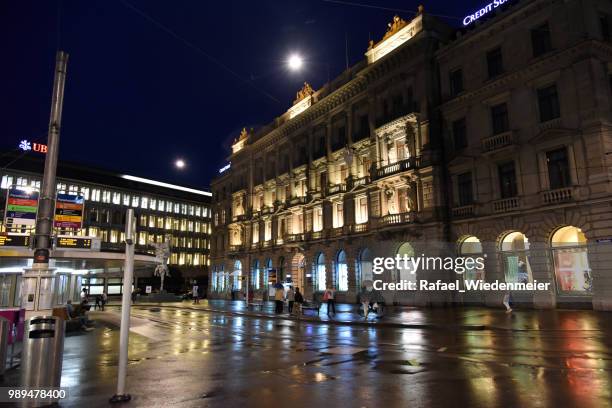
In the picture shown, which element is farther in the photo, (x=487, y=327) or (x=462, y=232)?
(x=462, y=232)

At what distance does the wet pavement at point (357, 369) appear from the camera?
304 inches

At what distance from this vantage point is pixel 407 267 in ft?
121

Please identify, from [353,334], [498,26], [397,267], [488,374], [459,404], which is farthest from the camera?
[397,267]

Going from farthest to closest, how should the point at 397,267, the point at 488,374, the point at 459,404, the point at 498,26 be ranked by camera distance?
the point at 397,267 → the point at 498,26 → the point at 488,374 → the point at 459,404

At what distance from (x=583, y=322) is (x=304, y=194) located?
3479cm

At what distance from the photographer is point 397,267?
3744cm

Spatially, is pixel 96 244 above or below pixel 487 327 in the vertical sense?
above

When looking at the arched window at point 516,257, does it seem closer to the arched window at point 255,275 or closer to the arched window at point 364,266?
the arched window at point 364,266

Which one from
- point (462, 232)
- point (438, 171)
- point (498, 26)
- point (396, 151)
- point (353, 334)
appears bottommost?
point (353, 334)

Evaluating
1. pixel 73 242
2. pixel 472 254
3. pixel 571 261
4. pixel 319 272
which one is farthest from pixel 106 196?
pixel 73 242

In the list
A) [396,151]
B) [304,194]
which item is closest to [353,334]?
[396,151]

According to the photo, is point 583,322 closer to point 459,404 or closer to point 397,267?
point 459,404

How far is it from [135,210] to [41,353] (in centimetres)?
9059

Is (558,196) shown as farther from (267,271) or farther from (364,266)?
(267,271)
